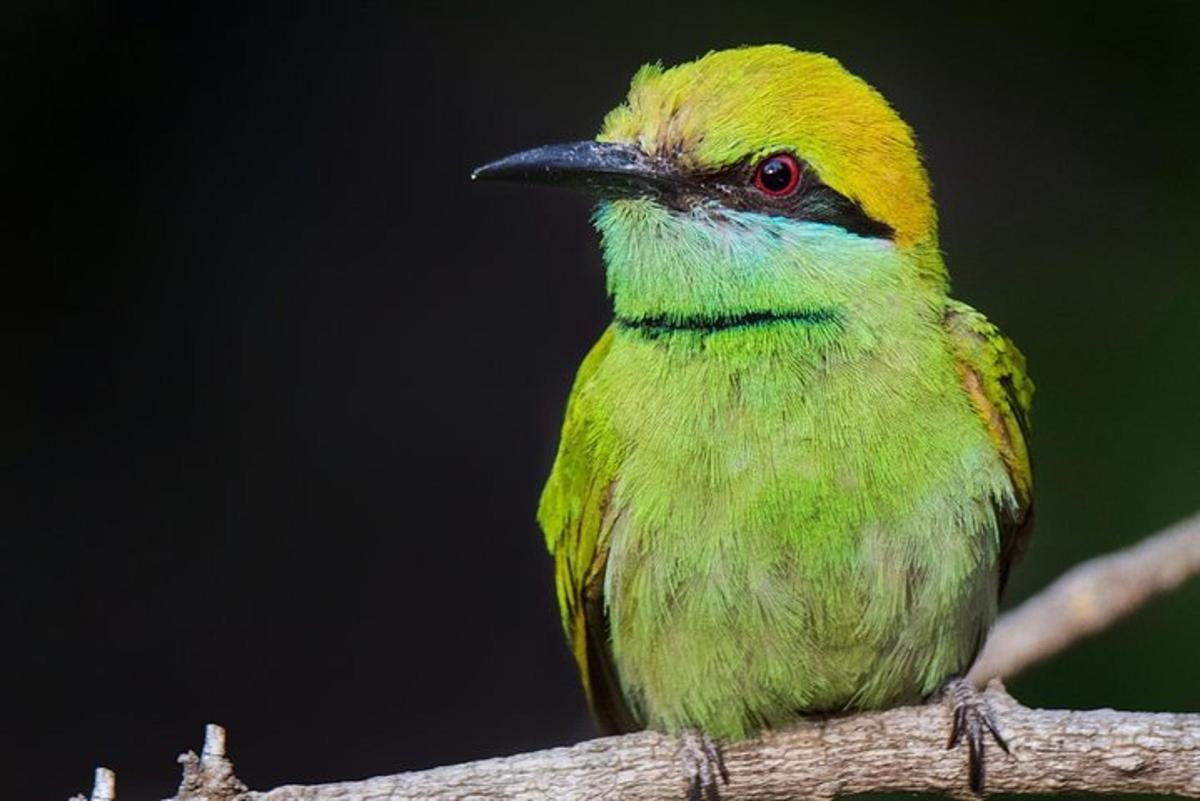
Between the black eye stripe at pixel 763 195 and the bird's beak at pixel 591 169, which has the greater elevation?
the bird's beak at pixel 591 169

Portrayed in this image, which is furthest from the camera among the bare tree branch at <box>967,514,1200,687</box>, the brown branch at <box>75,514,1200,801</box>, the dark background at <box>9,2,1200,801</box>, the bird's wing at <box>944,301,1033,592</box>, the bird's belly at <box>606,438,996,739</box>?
the dark background at <box>9,2,1200,801</box>

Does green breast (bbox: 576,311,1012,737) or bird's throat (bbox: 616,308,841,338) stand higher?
bird's throat (bbox: 616,308,841,338)

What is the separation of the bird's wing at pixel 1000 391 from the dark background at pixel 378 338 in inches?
49.4

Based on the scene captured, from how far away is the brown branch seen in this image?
9.75 ft

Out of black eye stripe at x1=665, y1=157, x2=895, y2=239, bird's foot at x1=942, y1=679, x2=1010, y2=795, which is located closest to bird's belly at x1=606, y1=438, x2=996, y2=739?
bird's foot at x1=942, y1=679, x2=1010, y2=795

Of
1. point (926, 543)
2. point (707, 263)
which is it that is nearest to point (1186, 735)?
point (926, 543)

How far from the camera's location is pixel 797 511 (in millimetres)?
3121

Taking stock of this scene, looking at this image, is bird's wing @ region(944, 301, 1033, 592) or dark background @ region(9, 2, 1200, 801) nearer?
bird's wing @ region(944, 301, 1033, 592)

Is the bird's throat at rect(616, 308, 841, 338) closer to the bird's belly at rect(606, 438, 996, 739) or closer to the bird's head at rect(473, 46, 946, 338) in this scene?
the bird's head at rect(473, 46, 946, 338)

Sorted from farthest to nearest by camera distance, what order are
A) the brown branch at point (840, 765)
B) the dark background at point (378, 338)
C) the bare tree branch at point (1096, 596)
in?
the dark background at point (378, 338) < the bare tree branch at point (1096, 596) < the brown branch at point (840, 765)

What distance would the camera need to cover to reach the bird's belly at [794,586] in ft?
10.3

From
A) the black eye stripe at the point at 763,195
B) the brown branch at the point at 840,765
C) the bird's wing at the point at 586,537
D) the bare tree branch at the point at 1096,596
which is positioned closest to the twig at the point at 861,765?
the brown branch at the point at 840,765

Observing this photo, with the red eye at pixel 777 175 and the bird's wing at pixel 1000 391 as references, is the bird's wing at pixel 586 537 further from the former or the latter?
the bird's wing at pixel 1000 391

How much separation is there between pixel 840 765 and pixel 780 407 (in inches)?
24.5
